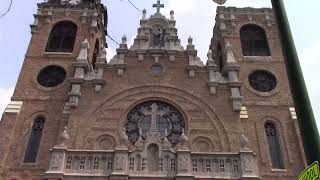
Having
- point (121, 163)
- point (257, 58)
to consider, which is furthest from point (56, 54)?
point (257, 58)

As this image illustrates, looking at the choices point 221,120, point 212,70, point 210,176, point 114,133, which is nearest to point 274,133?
point 221,120

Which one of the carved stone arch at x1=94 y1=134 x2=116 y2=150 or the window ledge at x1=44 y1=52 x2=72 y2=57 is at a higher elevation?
the window ledge at x1=44 y1=52 x2=72 y2=57

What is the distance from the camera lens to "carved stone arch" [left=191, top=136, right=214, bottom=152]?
19309mm

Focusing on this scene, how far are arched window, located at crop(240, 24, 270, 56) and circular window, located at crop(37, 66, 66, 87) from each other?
11.8 m

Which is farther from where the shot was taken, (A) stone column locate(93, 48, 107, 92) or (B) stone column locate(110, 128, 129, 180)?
(A) stone column locate(93, 48, 107, 92)

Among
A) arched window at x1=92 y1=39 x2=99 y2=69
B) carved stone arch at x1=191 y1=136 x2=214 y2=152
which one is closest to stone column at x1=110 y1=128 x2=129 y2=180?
carved stone arch at x1=191 y1=136 x2=214 y2=152

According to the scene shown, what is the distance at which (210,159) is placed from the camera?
17.6 m

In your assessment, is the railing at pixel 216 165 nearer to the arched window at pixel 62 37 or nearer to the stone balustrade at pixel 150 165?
the stone balustrade at pixel 150 165

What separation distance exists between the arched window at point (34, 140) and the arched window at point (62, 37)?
18.2ft

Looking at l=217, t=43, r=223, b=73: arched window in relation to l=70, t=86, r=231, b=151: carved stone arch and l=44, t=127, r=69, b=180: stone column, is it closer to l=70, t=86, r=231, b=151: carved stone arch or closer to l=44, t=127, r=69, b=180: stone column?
l=70, t=86, r=231, b=151: carved stone arch

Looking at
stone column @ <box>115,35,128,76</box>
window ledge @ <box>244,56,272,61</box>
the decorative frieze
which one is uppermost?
window ledge @ <box>244,56,272,61</box>

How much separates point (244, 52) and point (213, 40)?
4485mm

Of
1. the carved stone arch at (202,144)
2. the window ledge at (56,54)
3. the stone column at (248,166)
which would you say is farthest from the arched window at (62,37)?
the stone column at (248,166)

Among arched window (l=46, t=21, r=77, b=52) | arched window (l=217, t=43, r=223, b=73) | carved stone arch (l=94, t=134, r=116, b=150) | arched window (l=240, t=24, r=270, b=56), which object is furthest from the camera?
arched window (l=217, t=43, r=223, b=73)
